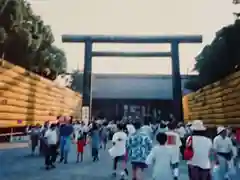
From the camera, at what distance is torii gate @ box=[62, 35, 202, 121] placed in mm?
27438

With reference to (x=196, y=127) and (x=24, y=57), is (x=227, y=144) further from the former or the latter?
(x=24, y=57)

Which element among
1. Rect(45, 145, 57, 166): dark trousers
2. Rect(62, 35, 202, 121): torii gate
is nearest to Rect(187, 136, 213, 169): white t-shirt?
Rect(45, 145, 57, 166): dark trousers

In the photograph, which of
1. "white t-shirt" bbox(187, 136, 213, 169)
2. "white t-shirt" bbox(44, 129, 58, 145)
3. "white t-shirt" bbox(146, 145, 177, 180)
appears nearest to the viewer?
"white t-shirt" bbox(146, 145, 177, 180)

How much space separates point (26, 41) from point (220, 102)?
14.1 meters

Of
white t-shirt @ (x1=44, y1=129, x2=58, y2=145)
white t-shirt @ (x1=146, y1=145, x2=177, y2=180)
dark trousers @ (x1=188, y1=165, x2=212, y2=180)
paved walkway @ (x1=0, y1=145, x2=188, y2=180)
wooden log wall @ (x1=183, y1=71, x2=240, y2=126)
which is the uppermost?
wooden log wall @ (x1=183, y1=71, x2=240, y2=126)

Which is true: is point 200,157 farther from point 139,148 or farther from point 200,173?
point 139,148

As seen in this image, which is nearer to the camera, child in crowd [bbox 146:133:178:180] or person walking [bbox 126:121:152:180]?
child in crowd [bbox 146:133:178:180]

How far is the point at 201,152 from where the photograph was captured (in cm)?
575

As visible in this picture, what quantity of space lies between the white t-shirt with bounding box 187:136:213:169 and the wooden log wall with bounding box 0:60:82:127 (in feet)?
45.2

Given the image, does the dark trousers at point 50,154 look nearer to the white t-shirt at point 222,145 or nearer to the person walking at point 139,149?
the person walking at point 139,149

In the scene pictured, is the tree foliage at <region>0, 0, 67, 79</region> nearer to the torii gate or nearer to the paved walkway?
the torii gate

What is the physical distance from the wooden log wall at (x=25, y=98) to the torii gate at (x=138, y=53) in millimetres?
2727

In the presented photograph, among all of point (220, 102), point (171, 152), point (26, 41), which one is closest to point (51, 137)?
point (171, 152)

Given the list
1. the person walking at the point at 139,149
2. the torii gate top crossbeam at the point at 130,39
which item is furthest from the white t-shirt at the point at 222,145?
the torii gate top crossbeam at the point at 130,39
